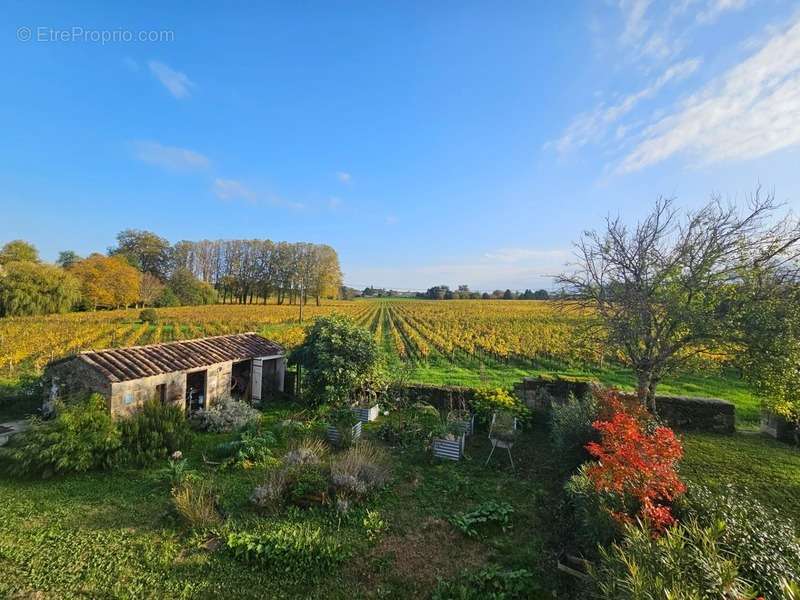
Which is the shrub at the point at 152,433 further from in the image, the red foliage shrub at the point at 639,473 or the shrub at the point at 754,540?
the shrub at the point at 754,540

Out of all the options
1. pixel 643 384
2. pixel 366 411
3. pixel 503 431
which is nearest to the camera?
pixel 503 431

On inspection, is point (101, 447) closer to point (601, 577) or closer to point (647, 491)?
point (601, 577)

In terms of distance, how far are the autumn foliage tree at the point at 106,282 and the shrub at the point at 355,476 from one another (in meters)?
52.1

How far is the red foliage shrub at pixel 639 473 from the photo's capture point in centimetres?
429

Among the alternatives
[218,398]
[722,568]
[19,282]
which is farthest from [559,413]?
[19,282]

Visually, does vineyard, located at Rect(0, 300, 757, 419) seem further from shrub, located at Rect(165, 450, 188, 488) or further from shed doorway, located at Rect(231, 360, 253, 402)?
shrub, located at Rect(165, 450, 188, 488)

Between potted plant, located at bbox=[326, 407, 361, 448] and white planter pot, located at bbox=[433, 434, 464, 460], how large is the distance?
2.10 m

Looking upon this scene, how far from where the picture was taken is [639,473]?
4711 millimetres

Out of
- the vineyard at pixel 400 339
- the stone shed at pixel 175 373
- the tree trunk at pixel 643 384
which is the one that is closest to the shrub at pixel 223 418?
the stone shed at pixel 175 373

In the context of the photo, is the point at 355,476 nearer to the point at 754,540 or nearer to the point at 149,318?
the point at 754,540

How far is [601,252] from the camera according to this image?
10477 mm

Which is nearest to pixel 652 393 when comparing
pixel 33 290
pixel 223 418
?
pixel 223 418

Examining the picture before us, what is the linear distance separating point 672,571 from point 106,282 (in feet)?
191

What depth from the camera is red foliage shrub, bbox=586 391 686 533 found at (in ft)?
14.1
